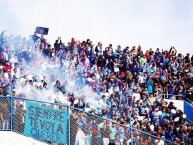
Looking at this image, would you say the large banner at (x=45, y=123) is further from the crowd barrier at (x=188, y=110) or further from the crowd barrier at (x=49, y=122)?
the crowd barrier at (x=188, y=110)

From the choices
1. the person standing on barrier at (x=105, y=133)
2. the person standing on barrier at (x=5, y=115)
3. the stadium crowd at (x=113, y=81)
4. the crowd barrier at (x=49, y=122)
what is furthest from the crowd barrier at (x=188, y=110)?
the person standing on barrier at (x=5, y=115)

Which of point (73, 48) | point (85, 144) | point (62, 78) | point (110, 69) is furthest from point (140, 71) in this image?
point (85, 144)

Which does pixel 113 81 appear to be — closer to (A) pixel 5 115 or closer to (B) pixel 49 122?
(B) pixel 49 122

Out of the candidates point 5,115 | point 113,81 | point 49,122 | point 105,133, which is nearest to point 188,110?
point 113,81

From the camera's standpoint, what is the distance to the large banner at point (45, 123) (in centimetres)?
1465

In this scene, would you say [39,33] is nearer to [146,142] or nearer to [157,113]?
[157,113]

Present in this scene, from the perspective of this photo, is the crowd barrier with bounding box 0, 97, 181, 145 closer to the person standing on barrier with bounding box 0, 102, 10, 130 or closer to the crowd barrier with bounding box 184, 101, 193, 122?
the person standing on barrier with bounding box 0, 102, 10, 130

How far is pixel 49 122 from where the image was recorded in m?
14.8

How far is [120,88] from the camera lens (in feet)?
73.8

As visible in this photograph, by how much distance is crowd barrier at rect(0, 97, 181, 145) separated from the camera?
47.9 ft

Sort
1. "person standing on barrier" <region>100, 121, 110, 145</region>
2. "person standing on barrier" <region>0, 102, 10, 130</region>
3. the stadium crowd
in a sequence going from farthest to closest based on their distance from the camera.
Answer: the stadium crowd
"person standing on barrier" <region>100, 121, 110, 145</region>
"person standing on barrier" <region>0, 102, 10, 130</region>

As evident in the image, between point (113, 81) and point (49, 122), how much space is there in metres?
8.18

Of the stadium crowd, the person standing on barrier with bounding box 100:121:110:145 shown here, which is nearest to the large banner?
the stadium crowd

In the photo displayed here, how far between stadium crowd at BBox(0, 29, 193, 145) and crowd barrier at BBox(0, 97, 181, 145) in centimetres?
6
